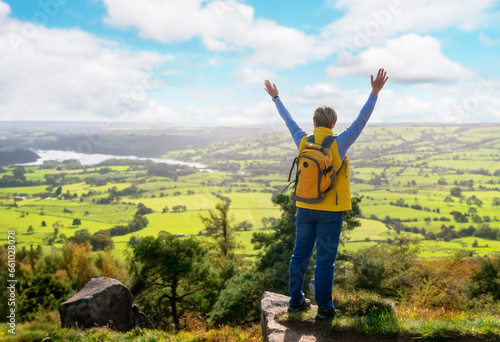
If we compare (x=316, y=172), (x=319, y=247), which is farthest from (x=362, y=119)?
(x=319, y=247)

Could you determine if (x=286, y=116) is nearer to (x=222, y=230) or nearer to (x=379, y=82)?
(x=379, y=82)

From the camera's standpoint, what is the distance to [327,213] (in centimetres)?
446

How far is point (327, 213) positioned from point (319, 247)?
0.52 m

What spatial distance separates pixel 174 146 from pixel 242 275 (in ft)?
511

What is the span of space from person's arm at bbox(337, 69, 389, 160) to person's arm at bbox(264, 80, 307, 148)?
719mm

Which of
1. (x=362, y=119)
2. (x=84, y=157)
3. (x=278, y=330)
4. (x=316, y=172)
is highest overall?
(x=362, y=119)

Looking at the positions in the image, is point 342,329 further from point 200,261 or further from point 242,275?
point 200,261

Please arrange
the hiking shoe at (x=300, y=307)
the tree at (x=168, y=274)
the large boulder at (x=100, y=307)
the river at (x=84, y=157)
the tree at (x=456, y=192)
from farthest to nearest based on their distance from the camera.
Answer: the river at (x=84, y=157) → the tree at (x=456, y=192) → the tree at (x=168, y=274) → the large boulder at (x=100, y=307) → the hiking shoe at (x=300, y=307)

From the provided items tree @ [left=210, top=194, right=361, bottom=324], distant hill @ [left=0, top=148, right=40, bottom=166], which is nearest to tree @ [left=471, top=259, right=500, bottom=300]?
tree @ [left=210, top=194, right=361, bottom=324]

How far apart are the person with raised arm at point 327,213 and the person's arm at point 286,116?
27mm

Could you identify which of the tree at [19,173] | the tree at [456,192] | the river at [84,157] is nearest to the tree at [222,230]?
the tree at [456,192]

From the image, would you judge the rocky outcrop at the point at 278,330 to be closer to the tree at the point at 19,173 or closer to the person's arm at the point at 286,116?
the person's arm at the point at 286,116

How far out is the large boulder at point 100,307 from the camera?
31.6 feet

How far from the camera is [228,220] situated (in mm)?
30516
